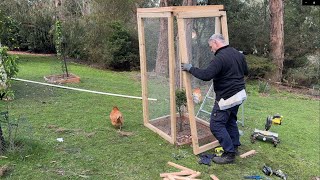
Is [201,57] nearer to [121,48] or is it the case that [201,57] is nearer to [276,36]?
[121,48]

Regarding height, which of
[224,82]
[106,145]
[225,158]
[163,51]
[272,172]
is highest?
[163,51]

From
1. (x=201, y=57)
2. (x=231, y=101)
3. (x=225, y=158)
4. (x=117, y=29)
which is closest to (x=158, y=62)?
(x=201, y=57)

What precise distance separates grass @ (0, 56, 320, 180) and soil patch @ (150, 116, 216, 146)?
0.16m

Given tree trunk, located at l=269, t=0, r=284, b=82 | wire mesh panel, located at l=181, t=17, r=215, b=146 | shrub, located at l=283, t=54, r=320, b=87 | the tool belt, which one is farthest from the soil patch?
shrub, located at l=283, t=54, r=320, b=87

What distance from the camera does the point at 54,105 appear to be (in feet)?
20.0

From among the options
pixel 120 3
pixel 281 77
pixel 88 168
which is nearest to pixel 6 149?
pixel 88 168

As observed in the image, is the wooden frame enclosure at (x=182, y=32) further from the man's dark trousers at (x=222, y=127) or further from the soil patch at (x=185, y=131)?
the man's dark trousers at (x=222, y=127)

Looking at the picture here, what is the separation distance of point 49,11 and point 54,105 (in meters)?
10.1

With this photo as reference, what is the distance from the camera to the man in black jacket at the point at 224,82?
151 inches

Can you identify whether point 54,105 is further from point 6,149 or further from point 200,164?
point 200,164

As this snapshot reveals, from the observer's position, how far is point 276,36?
1212cm

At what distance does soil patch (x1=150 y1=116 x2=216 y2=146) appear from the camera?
4543 millimetres

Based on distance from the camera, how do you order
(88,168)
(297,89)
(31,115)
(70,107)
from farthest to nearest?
1. (297,89)
2. (70,107)
3. (31,115)
4. (88,168)

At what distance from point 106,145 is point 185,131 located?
4.07 ft
